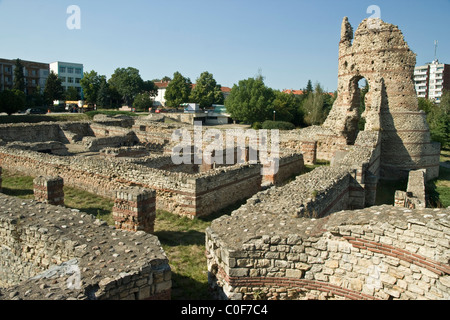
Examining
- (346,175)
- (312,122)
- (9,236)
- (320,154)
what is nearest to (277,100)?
(312,122)

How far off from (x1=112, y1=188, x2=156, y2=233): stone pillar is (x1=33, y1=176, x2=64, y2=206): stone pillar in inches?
94.7

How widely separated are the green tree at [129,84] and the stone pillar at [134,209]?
5799 cm

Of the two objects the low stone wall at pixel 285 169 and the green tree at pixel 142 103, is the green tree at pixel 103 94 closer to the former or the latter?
the green tree at pixel 142 103

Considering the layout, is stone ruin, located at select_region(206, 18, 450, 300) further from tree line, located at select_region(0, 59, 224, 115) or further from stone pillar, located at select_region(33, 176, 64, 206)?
tree line, located at select_region(0, 59, 224, 115)

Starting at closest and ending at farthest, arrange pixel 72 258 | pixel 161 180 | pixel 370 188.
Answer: pixel 72 258 < pixel 161 180 < pixel 370 188

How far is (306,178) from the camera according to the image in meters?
9.98

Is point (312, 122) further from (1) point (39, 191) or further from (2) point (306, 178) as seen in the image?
(1) point (39, 191)

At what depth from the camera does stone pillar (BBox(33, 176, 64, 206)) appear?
352 inches

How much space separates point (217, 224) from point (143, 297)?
1936 millimetres

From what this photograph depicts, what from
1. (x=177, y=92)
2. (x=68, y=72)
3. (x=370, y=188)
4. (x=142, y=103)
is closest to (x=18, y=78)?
(x=68, y=72)

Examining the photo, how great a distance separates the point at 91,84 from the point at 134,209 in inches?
2031

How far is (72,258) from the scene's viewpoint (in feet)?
16.1
